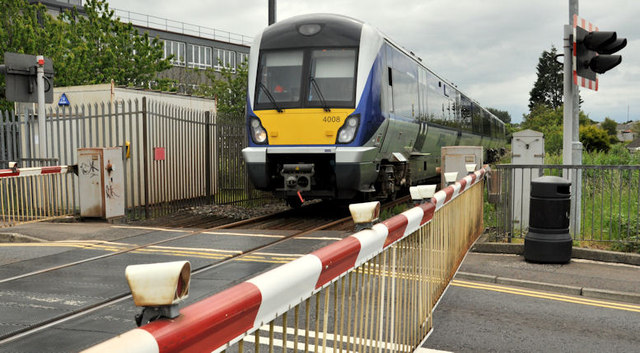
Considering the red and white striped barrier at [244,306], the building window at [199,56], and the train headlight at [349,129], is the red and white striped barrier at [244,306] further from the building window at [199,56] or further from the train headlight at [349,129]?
the building window at [199,56]

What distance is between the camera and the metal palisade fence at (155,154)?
41.1ft

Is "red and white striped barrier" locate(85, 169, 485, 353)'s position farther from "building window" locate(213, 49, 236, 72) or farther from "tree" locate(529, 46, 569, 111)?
"tree" locate(529, 46, 569, 111)

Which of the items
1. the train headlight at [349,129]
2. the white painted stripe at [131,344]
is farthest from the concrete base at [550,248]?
the white painted stripe at [131,344]

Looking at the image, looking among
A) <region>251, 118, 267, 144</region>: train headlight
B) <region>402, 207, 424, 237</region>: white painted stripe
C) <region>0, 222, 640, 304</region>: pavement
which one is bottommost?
<region>0, 222, 640, 304</region>: pavement

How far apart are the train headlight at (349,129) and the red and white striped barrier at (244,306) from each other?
8.18m

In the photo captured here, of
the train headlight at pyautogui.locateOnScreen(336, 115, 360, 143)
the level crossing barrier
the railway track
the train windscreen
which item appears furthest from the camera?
the train windscreen

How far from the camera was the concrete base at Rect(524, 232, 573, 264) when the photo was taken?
26.1 feet

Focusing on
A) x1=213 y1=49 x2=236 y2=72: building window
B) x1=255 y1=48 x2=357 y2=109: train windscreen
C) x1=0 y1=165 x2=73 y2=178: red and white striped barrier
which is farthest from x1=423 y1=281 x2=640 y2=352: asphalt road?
x1=213 y1=49 x2=236 y2=72: building window

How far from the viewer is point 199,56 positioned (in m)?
54.2

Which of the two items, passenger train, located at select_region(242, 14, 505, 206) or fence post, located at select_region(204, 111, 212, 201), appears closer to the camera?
passenger train, located at select_region(242, 14, 505, 206)

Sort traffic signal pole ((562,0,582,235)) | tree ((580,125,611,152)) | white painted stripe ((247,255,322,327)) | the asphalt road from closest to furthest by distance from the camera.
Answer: white painted stripe ((247,255,322,327)) → the asphalt road → traffic signal pole ((562,0,582,235)) → tree ((580,125,611,152))

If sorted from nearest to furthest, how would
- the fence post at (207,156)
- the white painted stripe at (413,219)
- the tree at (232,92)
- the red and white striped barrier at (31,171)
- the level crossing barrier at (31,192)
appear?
the white painted stripe at (413,219) → the red and white striped barrier at (31,171) → the level crossing barrier at (31,192) → the fence post at (207,156) → the tree at (232,92)

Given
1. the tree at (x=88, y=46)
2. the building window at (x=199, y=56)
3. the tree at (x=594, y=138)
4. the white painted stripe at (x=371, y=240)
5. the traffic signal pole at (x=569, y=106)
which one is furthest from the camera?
the building window at (x=199, y=56)

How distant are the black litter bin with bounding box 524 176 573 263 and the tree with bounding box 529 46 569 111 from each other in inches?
3422
